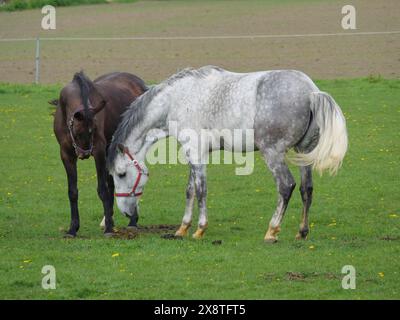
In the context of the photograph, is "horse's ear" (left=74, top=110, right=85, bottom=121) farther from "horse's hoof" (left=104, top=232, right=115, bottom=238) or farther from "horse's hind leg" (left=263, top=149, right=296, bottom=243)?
"horse's hind leg" (left=263, top=149, right=296, bottom=243)

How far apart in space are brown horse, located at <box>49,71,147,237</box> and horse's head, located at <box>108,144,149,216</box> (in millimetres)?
162

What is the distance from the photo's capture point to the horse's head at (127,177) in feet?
38.7

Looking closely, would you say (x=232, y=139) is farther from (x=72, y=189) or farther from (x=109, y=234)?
(x=72, y=189)

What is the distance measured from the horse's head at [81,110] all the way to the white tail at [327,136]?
2585mm

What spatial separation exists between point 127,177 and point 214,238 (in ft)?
4.63

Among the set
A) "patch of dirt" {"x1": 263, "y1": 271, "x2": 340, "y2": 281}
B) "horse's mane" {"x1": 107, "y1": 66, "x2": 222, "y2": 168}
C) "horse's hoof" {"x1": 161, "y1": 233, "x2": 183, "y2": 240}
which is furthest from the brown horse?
"patch of dirt" {"x1": 263, "y1": 271, "x2": 340, "y2": 281}

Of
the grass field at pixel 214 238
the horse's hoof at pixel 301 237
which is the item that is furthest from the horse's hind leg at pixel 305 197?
the grass field at pixel 214 238

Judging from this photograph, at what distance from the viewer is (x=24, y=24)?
130 ft

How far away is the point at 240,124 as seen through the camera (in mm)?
11391

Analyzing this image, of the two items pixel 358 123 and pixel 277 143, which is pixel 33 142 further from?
pixel 277 143

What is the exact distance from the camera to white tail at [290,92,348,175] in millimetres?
10883

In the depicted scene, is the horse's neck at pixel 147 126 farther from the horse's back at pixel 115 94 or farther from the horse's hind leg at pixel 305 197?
the horse's hind leg at pixel 305 197

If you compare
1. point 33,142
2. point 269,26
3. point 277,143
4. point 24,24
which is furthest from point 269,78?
point 24,24

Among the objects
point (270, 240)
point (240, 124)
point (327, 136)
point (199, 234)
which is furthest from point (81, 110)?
point (327, 136)
